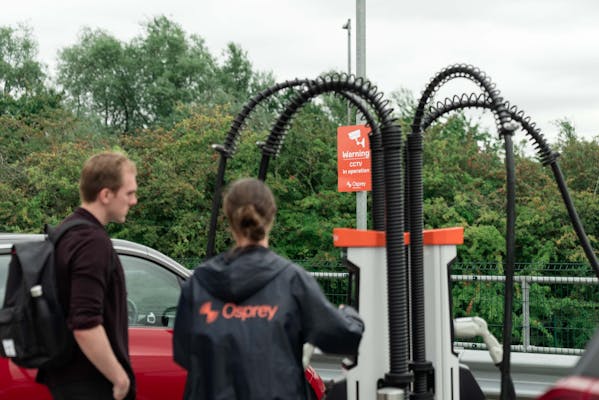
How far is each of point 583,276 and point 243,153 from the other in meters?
10.4

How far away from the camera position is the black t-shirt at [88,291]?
3.57m

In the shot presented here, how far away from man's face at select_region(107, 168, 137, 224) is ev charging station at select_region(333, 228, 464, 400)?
4.07 ft

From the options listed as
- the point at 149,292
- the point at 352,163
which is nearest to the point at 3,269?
the point at 149,292

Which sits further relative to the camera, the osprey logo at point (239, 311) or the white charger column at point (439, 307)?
the white charger column at point (439, 307)

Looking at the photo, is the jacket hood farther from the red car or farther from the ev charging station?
the red car

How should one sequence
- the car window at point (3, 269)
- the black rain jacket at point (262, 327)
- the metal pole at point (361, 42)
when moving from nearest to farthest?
the black rain jacket at point (262, 327), the car window at point (3, 269), the metal pole at point (361, 42)

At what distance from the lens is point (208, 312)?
339cm

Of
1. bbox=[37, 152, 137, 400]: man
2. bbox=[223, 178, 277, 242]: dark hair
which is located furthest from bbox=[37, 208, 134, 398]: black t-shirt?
bbox=[223, 178, 277, 242]: dark hair

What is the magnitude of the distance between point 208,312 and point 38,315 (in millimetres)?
709

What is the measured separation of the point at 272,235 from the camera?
19172 millimetres

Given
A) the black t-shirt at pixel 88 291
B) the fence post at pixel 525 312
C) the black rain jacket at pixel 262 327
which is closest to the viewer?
the black rain jacket at pixel 262 327

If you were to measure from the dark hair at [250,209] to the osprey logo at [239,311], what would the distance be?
0.76 ft

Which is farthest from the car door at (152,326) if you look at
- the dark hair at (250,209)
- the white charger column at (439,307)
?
the dark hair at (250,209)

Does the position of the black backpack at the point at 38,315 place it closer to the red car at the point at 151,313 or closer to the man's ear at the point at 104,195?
the man's ear at the point at 104,195
